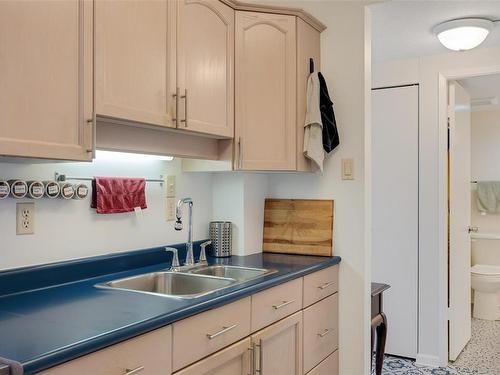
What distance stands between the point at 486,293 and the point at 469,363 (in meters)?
1.41

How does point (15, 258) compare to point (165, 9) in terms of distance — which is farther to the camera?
point (165, 9)

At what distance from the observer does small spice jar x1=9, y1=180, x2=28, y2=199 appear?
63.4 inches

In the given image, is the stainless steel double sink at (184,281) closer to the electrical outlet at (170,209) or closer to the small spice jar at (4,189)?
the electrical outlet at (170,209)

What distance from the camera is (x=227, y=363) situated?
5.53 feet

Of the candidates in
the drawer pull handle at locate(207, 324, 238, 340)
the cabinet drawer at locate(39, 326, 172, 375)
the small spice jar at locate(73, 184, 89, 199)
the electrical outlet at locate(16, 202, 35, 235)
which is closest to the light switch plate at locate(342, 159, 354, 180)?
the drawer pull handle at locate(207, 324, 238, 340)

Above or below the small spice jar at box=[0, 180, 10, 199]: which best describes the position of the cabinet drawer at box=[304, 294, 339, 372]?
→ below

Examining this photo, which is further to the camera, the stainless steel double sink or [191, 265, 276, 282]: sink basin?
[191, 265, 276, 282]: sink basin

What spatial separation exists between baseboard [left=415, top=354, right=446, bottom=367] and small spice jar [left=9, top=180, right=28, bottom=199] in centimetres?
286

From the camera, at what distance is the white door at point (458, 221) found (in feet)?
11.1

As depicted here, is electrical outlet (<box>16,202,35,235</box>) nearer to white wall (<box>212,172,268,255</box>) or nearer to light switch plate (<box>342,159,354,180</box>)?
white wall (<box>212,172,268,255</box>)

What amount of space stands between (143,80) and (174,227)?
91cm

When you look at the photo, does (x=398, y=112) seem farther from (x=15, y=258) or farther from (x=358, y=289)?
(x=15, y=258)

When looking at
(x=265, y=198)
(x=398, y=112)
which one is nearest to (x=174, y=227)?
(x=265, y=198)

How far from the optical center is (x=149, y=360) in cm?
133
